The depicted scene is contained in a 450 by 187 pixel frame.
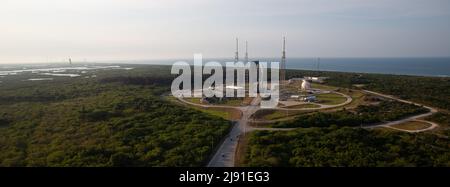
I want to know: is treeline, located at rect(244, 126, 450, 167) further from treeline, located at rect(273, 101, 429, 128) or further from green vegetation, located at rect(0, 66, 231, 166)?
green vegetation, located at rect(0, 66, 231, 166)

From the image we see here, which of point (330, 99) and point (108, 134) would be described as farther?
Result: point (330, 99)

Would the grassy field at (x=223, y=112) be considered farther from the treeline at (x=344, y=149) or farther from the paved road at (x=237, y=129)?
the treeline at (x=344, y=149)

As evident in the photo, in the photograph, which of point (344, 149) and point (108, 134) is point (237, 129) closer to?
point (344, 149)

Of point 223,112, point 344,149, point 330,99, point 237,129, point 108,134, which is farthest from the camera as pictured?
point 330,99

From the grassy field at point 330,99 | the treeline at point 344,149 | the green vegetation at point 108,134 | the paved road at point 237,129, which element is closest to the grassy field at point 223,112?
the paved road at point 237,129

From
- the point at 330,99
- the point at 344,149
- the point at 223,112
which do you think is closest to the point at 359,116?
the point at 344,149

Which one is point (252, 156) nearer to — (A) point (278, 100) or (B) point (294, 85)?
(A) point (278, 100)
